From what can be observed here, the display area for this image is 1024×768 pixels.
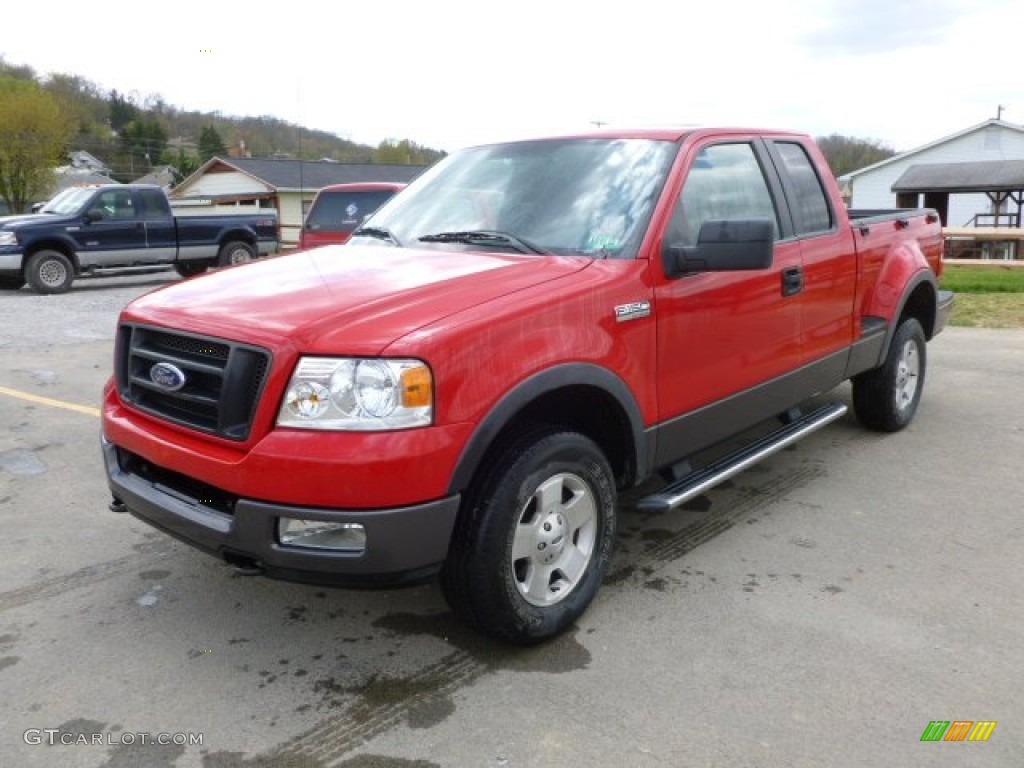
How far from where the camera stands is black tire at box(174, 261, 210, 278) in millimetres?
17719

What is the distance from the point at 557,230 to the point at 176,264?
1551 centimetres

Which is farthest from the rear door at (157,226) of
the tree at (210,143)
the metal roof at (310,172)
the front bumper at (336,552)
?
the tree at (210,143)

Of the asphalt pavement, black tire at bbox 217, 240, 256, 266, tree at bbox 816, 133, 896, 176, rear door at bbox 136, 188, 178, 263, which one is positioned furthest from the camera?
tree at bbox 816, 133, 896, 176

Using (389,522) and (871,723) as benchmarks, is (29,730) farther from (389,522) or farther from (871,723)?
(871,723)

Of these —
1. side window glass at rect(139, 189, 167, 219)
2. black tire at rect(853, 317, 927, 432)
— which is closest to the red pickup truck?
black tire at rect(853, 317, 927, 432)

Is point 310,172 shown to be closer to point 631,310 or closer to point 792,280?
point 792,280

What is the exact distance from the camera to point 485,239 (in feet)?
12.4

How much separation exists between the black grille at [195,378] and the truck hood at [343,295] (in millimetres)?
58

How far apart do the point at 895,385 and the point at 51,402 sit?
21.2 feet

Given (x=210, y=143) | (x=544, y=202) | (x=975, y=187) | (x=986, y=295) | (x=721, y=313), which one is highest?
(x=210, y=143)

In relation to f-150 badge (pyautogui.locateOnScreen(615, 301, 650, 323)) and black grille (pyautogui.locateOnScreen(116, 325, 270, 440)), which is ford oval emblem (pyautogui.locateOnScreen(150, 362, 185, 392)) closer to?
black grille (pyautogui.locateOnScreen(116, 325, 270, 440))

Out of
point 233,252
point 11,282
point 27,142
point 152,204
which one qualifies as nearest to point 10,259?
point 11,282

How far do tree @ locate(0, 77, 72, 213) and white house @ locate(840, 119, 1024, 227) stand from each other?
40.2 m

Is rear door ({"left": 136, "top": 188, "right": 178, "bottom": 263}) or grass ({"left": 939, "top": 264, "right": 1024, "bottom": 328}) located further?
rear door ({"left": 136, "top": 188, "right": 178, "bottom": 263})
